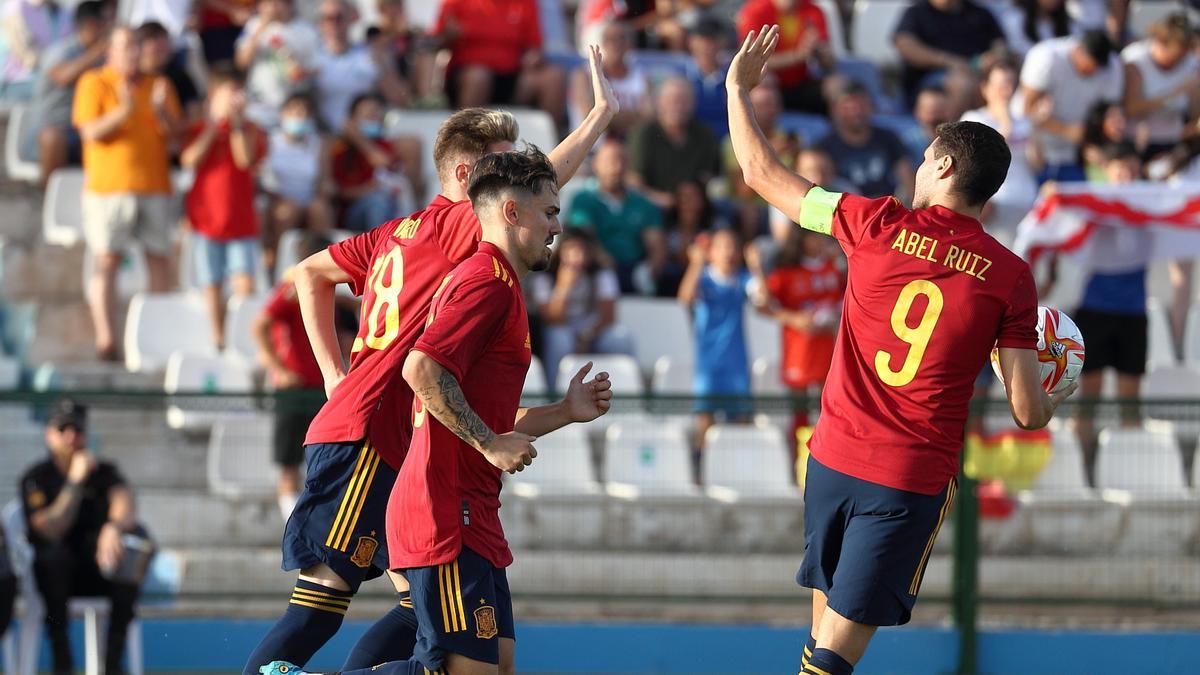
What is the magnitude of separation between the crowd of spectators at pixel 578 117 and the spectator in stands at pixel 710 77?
1.0 inches

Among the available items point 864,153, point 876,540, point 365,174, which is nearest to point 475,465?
point 876,540

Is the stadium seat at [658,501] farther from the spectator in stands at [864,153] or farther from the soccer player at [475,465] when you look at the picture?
the soccer player at [475,465]

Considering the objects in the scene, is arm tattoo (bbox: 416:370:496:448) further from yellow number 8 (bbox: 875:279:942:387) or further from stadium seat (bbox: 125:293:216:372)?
stadium seat (bbox: 125:293:216:372)

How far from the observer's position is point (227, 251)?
40.3ft

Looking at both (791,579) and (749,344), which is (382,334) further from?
(749,344)

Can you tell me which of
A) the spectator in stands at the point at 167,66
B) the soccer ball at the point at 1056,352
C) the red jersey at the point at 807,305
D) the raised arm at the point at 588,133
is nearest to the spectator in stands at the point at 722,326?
the red jersey at the point at 807,305

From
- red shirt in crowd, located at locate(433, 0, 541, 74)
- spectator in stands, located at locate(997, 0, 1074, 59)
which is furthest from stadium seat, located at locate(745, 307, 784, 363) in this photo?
spectator in stands, located at locate(997, 0, 1074, 59)

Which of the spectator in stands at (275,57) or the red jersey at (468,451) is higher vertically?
the spectator in stands at (275,57)

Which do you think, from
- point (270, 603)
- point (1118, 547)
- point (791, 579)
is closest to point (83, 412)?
point (270, 603)

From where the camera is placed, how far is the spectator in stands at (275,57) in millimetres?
13219

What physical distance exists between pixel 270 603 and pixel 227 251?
279 cm

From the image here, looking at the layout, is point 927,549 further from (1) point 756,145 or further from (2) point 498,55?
(2) point 498,55

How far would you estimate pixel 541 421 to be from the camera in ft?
19.6

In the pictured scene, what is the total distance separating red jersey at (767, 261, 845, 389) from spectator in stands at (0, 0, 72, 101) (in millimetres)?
5794
